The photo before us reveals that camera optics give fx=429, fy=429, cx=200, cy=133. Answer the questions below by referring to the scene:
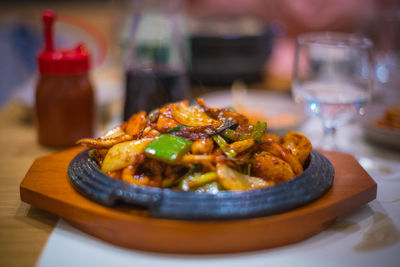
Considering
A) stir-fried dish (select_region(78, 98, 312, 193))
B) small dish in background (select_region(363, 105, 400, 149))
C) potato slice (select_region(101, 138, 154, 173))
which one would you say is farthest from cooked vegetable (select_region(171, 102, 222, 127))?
small dish in background (select_region(363, 105, 400, 149))

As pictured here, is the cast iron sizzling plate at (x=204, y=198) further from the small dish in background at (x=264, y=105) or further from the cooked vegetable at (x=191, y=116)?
the small dish in background at (x=264, y=105)

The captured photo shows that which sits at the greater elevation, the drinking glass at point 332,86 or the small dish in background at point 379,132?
the drinking glass at point 332,86

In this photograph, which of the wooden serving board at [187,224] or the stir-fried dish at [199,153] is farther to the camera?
the stir-fried dish at [199,153]

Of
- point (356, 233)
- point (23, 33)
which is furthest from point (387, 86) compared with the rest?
point (23, 33)

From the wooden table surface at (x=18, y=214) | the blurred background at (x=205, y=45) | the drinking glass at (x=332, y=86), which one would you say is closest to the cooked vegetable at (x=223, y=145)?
the wooden table surface at (x=18, y=214)

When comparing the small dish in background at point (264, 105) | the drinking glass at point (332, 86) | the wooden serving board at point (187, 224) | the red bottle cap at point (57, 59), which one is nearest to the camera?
the wooden serving board at point (187, 224)

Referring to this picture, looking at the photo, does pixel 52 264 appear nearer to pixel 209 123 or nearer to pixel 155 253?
pixel 155 253

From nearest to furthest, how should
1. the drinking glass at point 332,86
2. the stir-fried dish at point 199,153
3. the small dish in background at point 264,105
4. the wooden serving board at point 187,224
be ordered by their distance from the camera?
the wooden serving board at point 187,224 → the stir-fried dish at point 199,153 → the drinking glass at point 332,86 → the small dish in background at point 264,105

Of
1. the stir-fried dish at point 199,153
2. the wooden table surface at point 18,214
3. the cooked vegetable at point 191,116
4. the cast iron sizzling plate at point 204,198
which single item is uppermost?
the cooked vegetable at point 191,116
